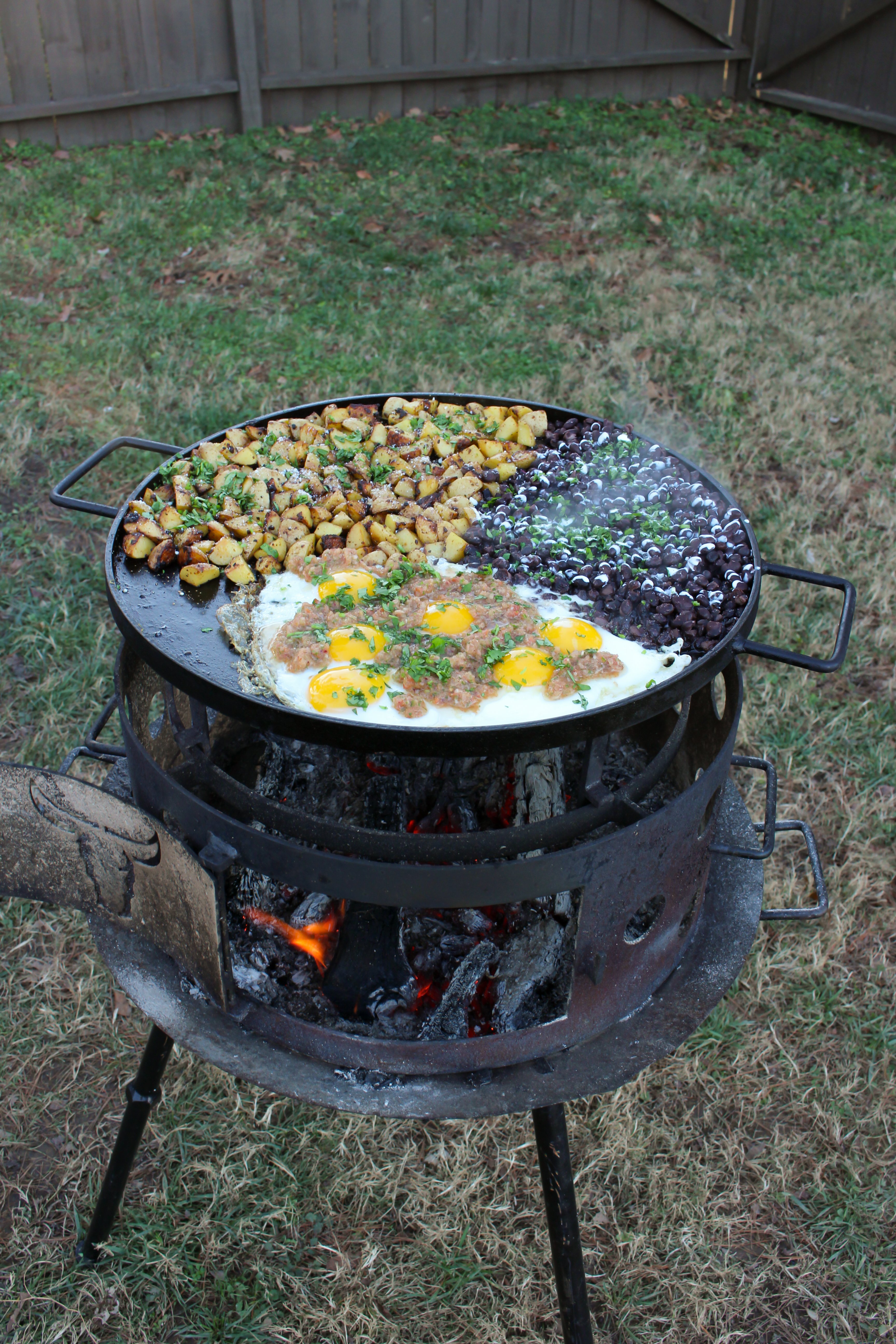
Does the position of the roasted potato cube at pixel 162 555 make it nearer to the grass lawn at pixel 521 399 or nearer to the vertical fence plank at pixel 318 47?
the grass lawn at pixel 521 399

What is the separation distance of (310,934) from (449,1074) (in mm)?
683

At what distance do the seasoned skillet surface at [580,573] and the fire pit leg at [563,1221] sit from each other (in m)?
1.03

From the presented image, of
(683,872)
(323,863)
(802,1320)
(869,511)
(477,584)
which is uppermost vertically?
(477,584)

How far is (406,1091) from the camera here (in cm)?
230

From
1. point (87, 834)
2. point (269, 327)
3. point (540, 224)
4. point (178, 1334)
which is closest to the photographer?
point (87, 834)

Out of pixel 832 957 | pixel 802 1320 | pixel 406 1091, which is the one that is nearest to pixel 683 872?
pixel 406 1091

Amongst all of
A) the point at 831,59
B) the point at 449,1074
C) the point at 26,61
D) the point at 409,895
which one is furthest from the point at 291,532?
the point at 831,59

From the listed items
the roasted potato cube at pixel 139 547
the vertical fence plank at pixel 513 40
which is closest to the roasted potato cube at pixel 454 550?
the roasted potato cube at pixel 139 547

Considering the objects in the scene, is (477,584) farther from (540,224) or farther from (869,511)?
(540,224)

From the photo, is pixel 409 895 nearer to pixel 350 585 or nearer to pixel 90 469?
pixel 350 585

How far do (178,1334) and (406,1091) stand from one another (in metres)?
1.25

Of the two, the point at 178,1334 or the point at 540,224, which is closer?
the point at 178,1334

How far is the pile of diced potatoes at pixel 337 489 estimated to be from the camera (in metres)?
2.57

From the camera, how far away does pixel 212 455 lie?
9.51 feet
